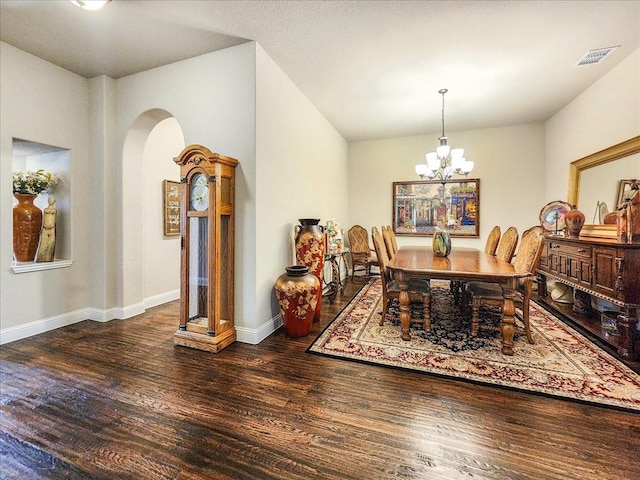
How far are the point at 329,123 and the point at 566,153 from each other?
11.8ft

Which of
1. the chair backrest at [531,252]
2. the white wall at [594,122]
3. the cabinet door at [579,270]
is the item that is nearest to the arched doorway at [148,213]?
the chair backrest at [531,252]

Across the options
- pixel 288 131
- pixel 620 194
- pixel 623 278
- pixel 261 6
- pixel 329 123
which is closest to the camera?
pixel 261 6

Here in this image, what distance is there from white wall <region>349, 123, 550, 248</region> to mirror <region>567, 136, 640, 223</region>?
103 centimetres

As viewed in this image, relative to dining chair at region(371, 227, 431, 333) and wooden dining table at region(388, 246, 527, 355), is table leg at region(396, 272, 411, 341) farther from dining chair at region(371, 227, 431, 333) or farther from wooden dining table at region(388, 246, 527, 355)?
dining chair at region(371, 227, 431, 333)

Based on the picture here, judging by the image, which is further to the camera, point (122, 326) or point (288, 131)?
point (288, 131)

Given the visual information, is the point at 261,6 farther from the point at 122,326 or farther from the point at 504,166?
the point at 504,166

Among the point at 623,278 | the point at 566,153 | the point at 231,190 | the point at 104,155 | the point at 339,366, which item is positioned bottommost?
the point at 339,366

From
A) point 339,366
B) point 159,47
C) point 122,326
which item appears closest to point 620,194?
point 339,366

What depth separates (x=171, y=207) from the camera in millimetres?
4277

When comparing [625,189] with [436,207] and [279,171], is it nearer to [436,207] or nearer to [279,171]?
Result: [436,207]

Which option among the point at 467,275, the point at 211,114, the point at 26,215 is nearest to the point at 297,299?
the point at 467,275

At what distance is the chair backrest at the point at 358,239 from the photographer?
5961mm

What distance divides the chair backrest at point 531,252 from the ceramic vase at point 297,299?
6.21 ft

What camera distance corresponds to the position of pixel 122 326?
3.24 m
